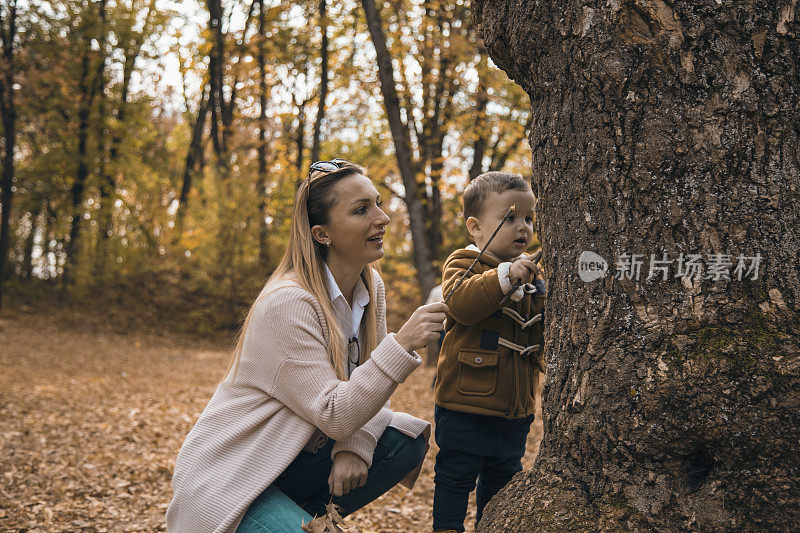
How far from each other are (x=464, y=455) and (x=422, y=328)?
0.73 meters

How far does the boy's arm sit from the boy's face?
0.78 feet

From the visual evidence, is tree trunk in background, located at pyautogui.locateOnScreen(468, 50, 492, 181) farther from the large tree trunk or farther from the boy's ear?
the large tree trunk

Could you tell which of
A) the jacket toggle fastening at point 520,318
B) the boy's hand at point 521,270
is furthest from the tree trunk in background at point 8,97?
the boy's hand at point 521,270

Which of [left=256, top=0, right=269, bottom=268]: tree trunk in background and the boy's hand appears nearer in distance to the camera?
the boy's hand

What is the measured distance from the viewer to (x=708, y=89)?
1.68 meters

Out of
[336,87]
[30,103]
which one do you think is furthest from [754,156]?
[30,103]

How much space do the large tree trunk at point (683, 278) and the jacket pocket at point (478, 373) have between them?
2.28ft

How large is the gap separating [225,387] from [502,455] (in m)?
1.17

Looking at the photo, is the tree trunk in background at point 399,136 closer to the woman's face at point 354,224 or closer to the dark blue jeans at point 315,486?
the woman's face at point 354,224

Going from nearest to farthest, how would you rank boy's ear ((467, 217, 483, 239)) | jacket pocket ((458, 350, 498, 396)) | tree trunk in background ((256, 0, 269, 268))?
jacket pocket ((458, 350, 498, 396)) < boy's ear ((467, 217, 483, 239)) < tree trunk in background ((256, 0, 269, 268))

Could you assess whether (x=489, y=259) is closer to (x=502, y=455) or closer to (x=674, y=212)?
(x=502, y=455)

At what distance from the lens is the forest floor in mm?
3723

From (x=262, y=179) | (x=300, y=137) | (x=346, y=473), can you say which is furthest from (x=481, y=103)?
(x=346, y=473)

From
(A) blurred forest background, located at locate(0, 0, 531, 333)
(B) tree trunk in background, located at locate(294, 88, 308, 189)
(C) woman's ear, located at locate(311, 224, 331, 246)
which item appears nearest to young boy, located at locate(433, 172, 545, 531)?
(C) woman's ear, located at locate(311, 224, 331, 246)
